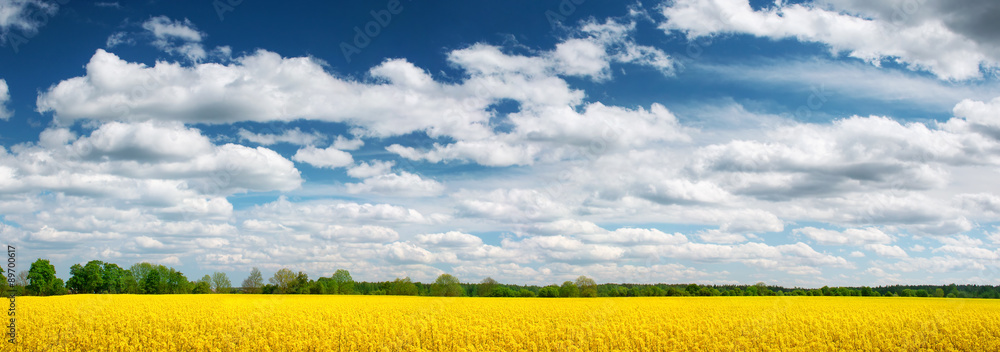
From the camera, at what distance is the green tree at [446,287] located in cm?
11815

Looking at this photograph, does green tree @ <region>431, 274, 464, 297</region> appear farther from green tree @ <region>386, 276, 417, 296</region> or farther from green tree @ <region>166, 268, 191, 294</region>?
green tree @ <region>166, 268, 191, 294</region>

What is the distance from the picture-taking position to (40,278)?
314ft

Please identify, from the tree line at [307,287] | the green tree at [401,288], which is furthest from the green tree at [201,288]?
the green tree at [401,288]

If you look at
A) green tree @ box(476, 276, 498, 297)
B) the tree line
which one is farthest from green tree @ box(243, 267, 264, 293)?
green tree @ box(476, 276, 498, 297)

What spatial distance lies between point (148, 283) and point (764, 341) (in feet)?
429

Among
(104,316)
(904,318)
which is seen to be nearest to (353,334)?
(104,316)

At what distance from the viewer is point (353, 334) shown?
873 inches

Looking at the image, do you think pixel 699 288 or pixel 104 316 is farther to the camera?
pixel 699 288

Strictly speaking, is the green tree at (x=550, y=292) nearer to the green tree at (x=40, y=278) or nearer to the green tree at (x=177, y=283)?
the green tree at (x=177, y=283)

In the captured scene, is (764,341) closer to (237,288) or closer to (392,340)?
(392,340)

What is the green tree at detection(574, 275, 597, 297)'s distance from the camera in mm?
98938

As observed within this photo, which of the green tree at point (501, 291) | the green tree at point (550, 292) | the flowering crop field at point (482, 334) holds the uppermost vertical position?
the flowering crop field at point (482, 334)

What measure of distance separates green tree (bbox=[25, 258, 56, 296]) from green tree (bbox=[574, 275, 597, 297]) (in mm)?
104898

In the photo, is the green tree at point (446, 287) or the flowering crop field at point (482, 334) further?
the green tree at point (446, 287)
